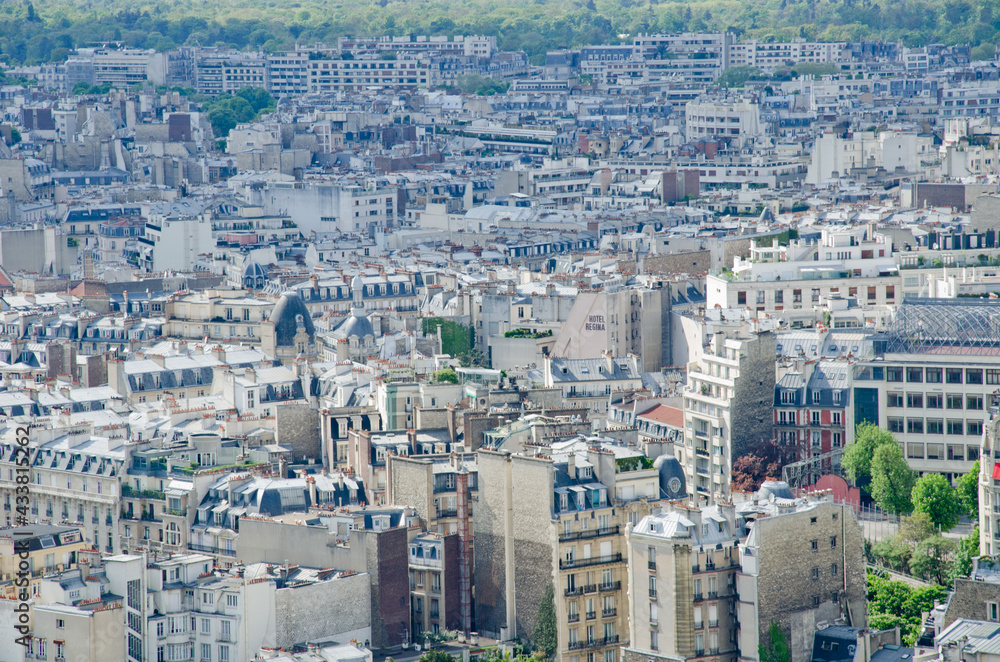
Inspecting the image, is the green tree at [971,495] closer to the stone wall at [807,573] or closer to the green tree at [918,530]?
the green tree at [918,530]

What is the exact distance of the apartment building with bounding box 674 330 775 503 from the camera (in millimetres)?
69688

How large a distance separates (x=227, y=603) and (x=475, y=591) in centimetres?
692

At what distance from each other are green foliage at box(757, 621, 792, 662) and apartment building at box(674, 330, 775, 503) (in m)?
15.2

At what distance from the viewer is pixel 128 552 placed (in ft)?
206

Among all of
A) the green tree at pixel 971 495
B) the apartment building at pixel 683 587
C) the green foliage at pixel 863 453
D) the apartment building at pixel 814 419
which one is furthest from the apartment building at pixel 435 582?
the green tree at pixel 971 495

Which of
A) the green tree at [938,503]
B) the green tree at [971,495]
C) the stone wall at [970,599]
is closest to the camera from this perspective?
the stone wall at [970,599]

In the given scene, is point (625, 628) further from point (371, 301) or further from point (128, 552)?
point (371, 301)

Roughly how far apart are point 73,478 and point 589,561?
16188 mm

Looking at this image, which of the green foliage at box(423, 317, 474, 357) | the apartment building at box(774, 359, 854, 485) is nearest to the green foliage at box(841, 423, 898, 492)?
the apartment building at box(774, 359, 854, 485)

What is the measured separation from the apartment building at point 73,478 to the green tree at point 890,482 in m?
20.0

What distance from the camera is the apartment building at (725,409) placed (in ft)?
229

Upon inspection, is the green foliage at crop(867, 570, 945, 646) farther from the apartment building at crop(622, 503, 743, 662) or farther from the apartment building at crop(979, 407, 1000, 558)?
the apartment building at crop(622, 503, 743, 662)

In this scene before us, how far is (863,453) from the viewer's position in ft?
227

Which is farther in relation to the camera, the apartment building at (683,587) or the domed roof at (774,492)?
the domed roof at (774,492)
